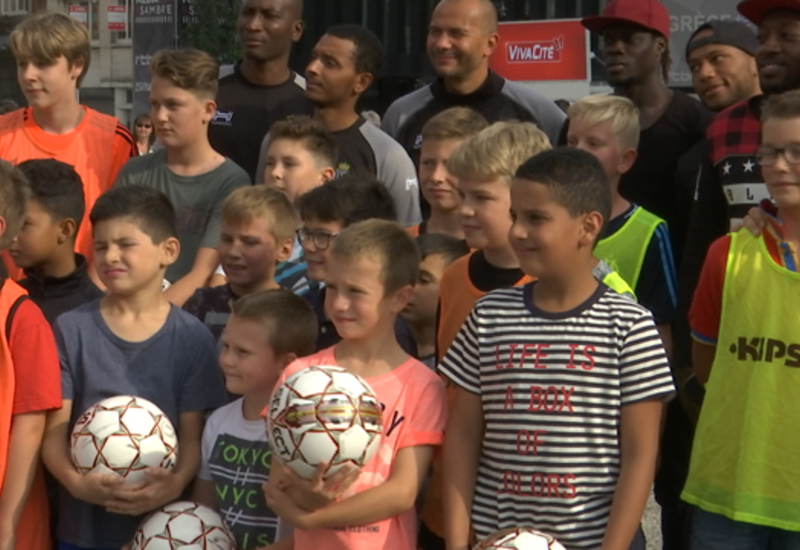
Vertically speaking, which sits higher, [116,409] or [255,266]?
[255,266]

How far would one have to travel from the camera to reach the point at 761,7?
535 cm

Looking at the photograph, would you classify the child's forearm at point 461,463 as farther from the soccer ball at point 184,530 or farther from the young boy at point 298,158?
the young boy at point 298,158

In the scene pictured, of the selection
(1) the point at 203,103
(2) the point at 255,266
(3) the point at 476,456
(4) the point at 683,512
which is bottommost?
(4) the point at 683,512

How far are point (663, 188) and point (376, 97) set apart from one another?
56.7ft

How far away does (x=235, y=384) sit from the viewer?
15.0 feet

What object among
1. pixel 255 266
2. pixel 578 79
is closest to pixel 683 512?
pixel 255 266

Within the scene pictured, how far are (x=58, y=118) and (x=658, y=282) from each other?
302 cm

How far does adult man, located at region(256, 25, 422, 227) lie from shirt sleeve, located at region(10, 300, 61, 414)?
79.5 inches

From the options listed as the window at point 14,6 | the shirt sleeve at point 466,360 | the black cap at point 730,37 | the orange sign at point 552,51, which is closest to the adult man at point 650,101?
the black cap at point 730,37

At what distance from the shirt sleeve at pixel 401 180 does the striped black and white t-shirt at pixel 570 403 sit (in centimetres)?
251

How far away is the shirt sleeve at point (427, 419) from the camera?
4.19 metres

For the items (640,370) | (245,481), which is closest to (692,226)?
(640,370)

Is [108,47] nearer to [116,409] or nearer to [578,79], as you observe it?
[578,79]

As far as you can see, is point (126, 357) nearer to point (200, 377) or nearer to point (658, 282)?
point (200, 377)
